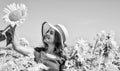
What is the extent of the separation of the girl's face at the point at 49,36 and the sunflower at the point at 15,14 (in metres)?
0.24

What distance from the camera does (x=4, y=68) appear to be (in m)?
0.98

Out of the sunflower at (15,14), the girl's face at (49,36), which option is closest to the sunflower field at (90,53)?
the sunflower at (15,14)

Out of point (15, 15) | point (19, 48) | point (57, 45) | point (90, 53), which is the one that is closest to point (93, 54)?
point (90, 53)

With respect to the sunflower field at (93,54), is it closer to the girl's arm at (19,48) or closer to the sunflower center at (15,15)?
the girl's arm at (19,48)

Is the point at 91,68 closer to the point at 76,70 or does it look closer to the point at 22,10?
the point at 76,70

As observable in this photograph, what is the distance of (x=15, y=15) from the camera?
3.64ft

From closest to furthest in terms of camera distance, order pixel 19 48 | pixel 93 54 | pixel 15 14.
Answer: pixel 15 14 < pixel 19 48 < pixel 93 54

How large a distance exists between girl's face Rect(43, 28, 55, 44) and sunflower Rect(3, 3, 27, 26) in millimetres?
237

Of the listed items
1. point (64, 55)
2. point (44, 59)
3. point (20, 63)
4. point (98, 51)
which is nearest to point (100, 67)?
point (98, 51)

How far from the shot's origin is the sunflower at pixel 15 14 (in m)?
1.07

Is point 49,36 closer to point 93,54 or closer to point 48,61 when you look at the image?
point 48,61

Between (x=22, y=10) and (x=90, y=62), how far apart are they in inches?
35.0

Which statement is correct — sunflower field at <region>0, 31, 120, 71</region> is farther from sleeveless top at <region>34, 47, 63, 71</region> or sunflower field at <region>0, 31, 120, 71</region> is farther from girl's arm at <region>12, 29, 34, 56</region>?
girl's arm at <region>12, 29, 34, 56</region>

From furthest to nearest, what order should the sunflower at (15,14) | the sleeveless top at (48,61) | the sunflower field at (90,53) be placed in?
the sunflower field at (90,53), the sleeveless top at (48,61), the sunflower at (15,14)
